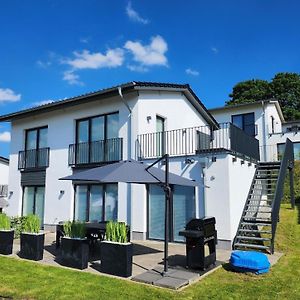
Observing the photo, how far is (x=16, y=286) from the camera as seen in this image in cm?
620

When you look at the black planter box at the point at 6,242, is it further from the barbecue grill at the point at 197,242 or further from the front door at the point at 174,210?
the barbecue grill at the point at 197,242

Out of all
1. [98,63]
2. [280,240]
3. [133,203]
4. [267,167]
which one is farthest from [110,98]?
[280,240]

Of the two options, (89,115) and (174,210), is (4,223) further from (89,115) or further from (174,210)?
(89,115)

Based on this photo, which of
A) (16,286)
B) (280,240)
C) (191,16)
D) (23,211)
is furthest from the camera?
(23,211)

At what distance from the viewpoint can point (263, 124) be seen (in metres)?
23.5

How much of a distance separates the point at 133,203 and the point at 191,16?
26.1 feet

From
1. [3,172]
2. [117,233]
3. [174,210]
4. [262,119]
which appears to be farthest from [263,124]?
[3,172]

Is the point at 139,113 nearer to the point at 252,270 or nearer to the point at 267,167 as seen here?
the point at 267,167

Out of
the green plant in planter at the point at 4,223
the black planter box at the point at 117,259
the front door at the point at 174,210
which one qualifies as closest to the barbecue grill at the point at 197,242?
the black planter box at the point at 117,259

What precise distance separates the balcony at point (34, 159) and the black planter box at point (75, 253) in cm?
854

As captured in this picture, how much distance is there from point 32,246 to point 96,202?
530 cm

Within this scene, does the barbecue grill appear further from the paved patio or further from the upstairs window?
the upstairs window

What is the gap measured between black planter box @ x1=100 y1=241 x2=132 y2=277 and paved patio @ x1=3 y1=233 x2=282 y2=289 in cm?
21

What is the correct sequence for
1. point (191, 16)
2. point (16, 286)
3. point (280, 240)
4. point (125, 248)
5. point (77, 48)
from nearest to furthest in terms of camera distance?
point (16, 286) → point (125, 248) → point (280, 240) → point (191, 16) → point (77, 48)
